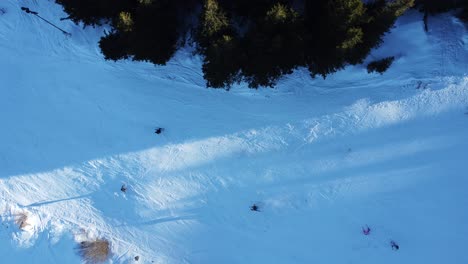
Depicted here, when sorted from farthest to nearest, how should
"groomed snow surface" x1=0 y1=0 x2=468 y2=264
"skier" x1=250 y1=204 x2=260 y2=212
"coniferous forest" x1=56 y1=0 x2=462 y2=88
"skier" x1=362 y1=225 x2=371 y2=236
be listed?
"skier" x1=250 y1=204 x2=260 y2=212 → "skier" x1=362 y1=225 x2=371 y2=236 → "groomed snow surface" x1=0 y1=0 x2=468 y2=264 → "coniferous forest" x1=56 y1=0 x2=462 y2=88

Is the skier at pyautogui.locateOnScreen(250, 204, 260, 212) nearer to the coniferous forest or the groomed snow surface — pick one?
the groomed snow surface

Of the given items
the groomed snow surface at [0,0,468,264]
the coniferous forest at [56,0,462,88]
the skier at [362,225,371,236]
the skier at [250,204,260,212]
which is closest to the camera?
the coniferous forest at [56,0,462,88]

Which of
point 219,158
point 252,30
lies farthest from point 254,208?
point 252,30

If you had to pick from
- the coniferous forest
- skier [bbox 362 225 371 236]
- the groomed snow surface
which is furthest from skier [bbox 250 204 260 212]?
the coniferous forest

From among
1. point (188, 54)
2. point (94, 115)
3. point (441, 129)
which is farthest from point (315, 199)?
point (94, 115)

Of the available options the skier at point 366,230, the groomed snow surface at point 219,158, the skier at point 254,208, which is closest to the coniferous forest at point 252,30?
the groomed snow surface at point 219,158

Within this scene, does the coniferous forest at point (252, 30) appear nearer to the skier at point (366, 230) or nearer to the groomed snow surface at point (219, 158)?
the groomed snow surface at point (219, 158)
